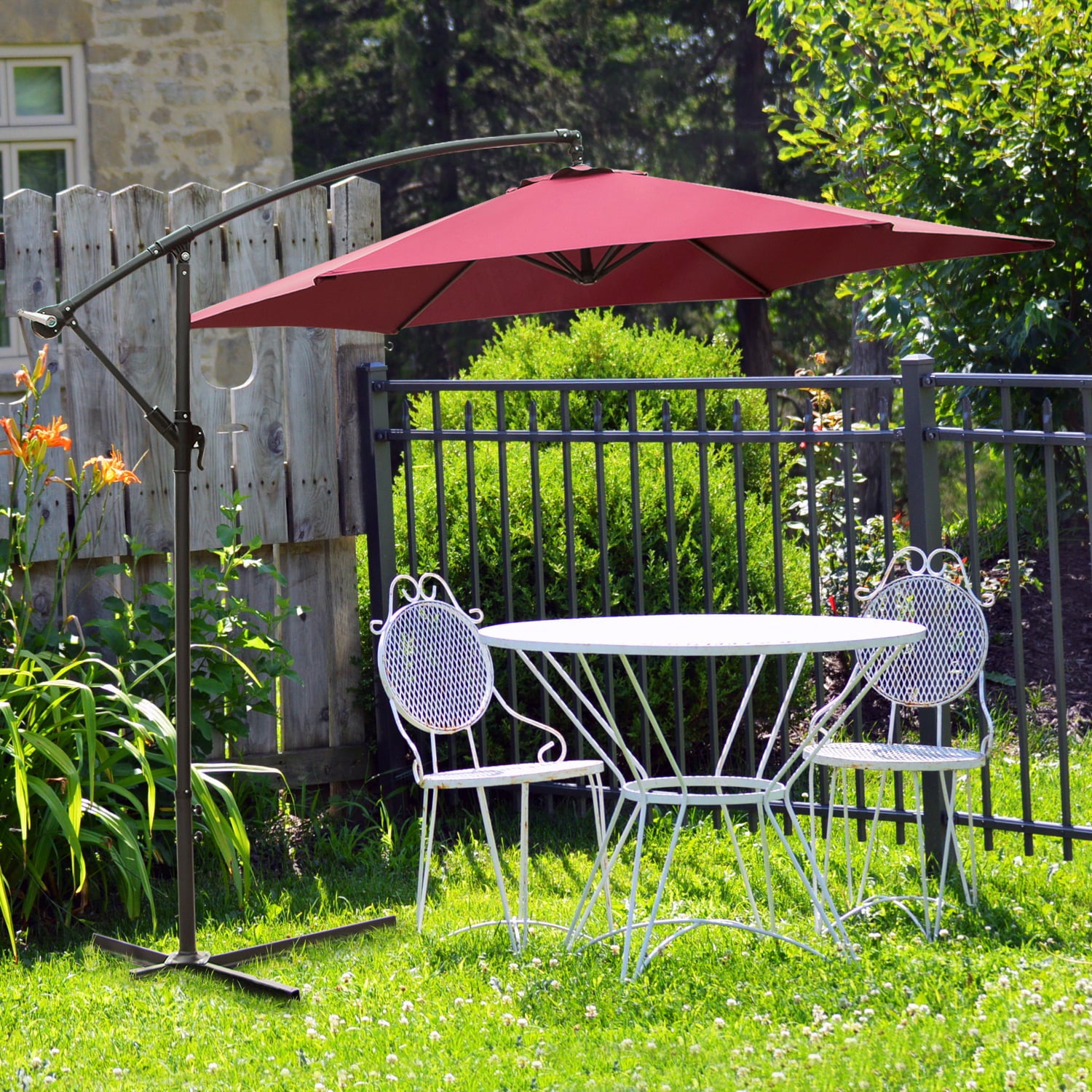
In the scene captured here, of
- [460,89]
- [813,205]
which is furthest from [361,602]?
[460,89]

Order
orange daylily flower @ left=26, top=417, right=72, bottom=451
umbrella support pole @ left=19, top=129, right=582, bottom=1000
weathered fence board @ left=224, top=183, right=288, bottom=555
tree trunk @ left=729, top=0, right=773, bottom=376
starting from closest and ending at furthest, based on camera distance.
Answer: umbrella support pole @ left=19, top=129, right=582, bottom=1000, orange daylily flower @ left=26, top=417, right=72, bottom=451, weathered fence board @ left=224, top=183, right=288, bottom=555, tree trunk @ left=729, top=0, right=773, bottom=376

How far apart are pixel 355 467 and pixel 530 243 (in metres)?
1.95

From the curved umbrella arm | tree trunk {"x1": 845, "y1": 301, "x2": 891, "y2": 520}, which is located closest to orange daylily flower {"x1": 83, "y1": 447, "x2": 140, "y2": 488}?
the curved umbrella arm

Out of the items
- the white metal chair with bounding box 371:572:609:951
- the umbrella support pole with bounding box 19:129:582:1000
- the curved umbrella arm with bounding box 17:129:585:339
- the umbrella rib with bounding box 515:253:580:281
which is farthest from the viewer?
the umbrella rib with bounding box 515:253:580:281

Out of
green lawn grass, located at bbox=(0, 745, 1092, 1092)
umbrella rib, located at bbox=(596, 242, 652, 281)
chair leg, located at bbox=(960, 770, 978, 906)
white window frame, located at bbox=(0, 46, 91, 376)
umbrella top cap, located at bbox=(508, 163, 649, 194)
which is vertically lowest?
green lawn grass, located at bbox=(0, 745, 1092, 1092)

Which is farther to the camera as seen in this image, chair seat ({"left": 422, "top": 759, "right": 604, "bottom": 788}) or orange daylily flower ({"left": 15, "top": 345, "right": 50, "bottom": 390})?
orange daylily flower ({"left": 15, "top": 345, "right": 50, "bottom": 390})

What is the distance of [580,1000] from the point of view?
3.37m

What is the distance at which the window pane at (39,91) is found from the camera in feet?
29.6

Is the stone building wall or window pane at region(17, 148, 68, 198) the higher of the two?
the stone building wall

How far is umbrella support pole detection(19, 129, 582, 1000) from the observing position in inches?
135

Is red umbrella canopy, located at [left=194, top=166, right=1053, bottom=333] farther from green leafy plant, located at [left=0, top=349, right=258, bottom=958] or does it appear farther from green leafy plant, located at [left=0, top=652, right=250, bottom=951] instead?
green leafy plant, located at [left=0, top=652, right=250, bottom=951]

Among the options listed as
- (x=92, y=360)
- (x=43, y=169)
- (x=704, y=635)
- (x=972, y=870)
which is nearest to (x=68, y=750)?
(x=92, y=360)

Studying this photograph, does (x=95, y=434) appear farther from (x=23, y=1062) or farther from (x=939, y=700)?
(x=939, y=700)

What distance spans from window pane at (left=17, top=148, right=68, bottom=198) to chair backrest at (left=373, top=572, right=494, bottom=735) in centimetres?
603
